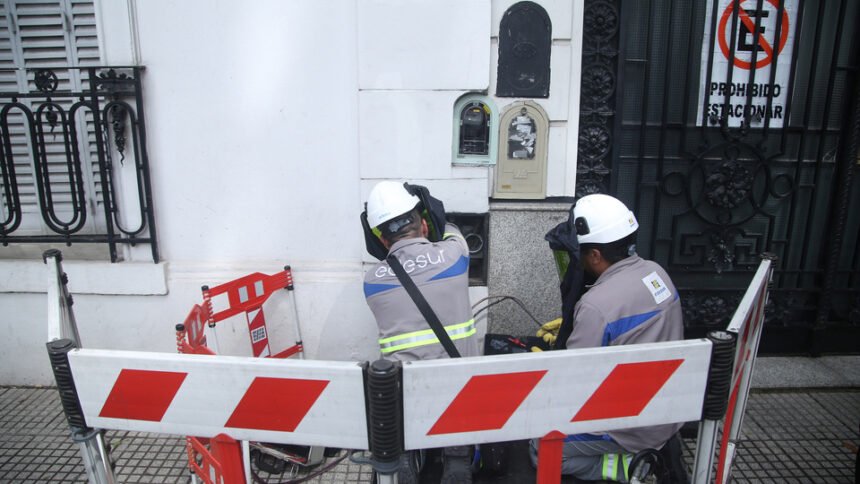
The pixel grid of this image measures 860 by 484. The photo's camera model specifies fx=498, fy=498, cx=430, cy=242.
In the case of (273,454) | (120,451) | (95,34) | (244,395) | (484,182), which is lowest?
(120,451)

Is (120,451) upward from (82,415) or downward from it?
downward

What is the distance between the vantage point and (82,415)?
1.58 meters

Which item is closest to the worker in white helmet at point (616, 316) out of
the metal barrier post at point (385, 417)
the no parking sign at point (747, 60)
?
the metal barrier post at point (385, 417)

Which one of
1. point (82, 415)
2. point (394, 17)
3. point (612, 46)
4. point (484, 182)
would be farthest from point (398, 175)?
point (82, 415)

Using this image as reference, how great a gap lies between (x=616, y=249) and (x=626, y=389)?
0.88 meters

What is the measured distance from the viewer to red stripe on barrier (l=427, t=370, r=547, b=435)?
4.71 ft

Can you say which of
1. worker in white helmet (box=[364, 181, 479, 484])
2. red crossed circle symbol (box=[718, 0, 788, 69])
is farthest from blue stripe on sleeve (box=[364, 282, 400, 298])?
red crossed circle symbol (box=[718, 0, 788, 69])

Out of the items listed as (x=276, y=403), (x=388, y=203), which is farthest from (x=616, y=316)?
(x=276, y=403)

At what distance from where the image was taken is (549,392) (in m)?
1.48

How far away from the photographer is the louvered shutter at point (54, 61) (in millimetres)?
3525

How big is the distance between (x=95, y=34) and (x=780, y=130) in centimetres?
504

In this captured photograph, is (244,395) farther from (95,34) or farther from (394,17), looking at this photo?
(95,34)

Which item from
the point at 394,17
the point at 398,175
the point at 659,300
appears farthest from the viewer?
the point at 398,175

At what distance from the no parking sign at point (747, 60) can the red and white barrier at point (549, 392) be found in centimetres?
278
